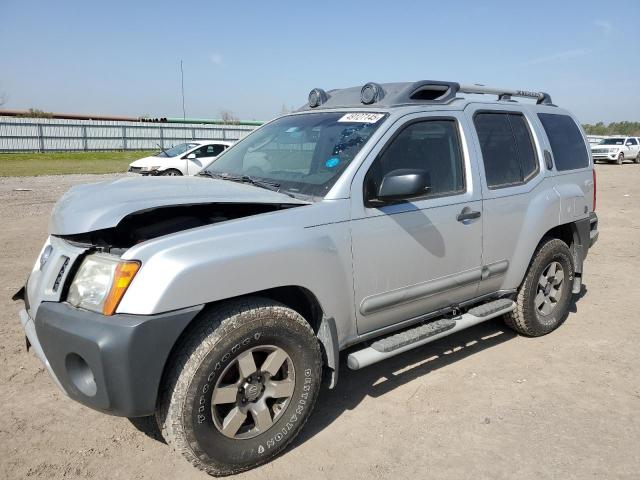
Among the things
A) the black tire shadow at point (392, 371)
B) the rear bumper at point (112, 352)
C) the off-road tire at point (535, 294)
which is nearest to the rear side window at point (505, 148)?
the off-road tire at point (535, 294)

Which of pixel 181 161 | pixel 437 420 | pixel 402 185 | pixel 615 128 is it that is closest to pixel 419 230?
pixel 402 185

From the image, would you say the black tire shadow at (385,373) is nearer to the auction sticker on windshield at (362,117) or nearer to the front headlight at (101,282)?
the front headlight at (101,282)

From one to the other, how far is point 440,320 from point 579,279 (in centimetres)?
195

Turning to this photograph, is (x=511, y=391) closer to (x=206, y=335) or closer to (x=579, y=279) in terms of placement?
(x=579, y=279)

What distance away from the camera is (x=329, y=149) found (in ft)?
11.4

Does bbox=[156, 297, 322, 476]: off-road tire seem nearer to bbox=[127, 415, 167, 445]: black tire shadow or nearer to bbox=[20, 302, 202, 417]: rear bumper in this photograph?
bbox=[20, 302, 202, 417]: rear bumper

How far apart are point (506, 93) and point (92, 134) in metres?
39.0

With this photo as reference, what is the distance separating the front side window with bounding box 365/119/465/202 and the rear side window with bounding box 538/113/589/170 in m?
1.34

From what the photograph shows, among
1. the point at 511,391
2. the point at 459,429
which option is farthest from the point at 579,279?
the point at 459,429

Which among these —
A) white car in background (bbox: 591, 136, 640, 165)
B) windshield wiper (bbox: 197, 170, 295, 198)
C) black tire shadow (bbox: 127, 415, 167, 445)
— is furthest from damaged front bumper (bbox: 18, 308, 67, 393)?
white car in background (bbox: 591, 136, 640, 165)

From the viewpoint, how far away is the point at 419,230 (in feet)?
11.1

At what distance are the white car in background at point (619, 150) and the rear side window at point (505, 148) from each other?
1218 inches

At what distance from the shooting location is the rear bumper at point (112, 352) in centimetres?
233

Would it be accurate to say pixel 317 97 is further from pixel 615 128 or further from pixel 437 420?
pixel 615 128
